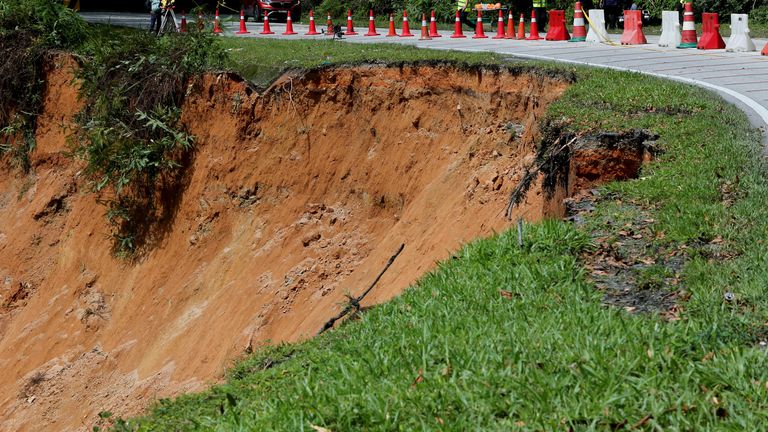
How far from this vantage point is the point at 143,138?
50.3 ft

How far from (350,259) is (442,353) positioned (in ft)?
25.6

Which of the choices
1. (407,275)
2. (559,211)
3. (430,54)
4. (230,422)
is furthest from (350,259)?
(230,422)

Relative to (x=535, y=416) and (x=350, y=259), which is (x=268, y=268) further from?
(x=535, y=416)

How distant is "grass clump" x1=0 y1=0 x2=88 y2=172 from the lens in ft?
58.0

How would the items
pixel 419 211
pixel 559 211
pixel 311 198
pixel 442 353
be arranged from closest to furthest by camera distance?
1. pixel 442 353
2. pixel 559 211
3. pixel 419 211
4. pixel 311 198

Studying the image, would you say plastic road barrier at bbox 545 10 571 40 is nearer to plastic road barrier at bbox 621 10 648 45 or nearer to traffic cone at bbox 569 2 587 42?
traffic cone at bbox 569 2 587 42

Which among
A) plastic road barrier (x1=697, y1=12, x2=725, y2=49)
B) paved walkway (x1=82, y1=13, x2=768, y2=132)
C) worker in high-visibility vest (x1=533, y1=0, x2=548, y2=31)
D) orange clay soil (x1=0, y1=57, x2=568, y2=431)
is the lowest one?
orange clay soil (x1=0, y1=57, x2=568, y2=431)

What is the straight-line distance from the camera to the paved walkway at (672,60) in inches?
489

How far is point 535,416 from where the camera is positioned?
4.42 metres

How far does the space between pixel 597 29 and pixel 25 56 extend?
1110cm

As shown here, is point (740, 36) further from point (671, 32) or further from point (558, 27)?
point (558, 27)

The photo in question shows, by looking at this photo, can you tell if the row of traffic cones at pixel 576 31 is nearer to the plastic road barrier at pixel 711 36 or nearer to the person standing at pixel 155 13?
the plastic road barrier at pixel 711 36

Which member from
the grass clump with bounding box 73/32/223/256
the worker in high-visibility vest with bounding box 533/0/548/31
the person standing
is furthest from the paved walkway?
the grass clump with bounding box 73/32/223/256

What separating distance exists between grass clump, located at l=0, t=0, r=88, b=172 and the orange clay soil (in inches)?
64.8
